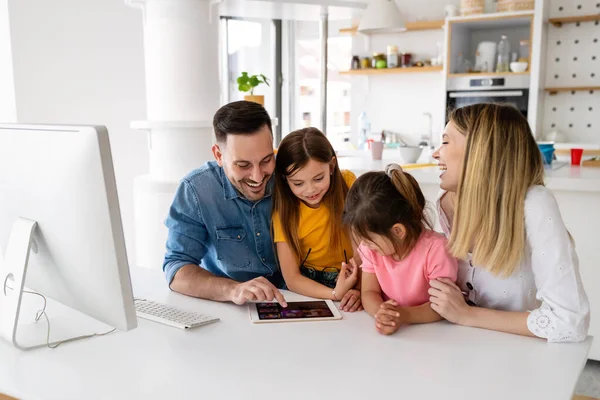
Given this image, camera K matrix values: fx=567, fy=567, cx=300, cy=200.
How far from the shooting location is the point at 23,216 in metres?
1.13

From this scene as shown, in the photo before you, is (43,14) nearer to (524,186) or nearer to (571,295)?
(524,186)

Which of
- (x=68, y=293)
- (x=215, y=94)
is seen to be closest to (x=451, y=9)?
(x=215, y=94)

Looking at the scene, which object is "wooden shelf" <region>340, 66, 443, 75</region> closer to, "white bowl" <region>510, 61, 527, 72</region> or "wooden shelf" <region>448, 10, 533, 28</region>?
"wooden shelf" <region>448, 10, 533, 28</region>

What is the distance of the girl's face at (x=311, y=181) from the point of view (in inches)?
62.1

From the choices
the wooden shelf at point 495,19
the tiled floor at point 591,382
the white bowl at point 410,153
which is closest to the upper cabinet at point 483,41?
the wooden shelf at point 495,19

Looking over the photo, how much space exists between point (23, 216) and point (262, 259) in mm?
749

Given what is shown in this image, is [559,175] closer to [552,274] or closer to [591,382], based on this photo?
[591,382]

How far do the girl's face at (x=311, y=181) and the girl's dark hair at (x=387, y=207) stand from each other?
23 cm

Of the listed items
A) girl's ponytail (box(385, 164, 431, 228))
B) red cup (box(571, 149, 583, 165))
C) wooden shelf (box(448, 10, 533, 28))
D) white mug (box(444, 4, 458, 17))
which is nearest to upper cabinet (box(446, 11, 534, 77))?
wooden shelf (box(448, 10, 533, 28))

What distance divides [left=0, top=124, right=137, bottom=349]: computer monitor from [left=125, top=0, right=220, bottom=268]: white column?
1.45 metres

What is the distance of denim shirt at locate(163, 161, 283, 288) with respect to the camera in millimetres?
1653

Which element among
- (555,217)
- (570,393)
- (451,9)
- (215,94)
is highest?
(451,9)

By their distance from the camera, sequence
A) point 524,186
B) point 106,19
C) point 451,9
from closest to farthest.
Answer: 1. point 524,186
2. point 106,19
3. point 451,9

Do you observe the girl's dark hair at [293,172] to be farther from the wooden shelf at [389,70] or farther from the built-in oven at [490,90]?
the wooden shelf at [389,70]
